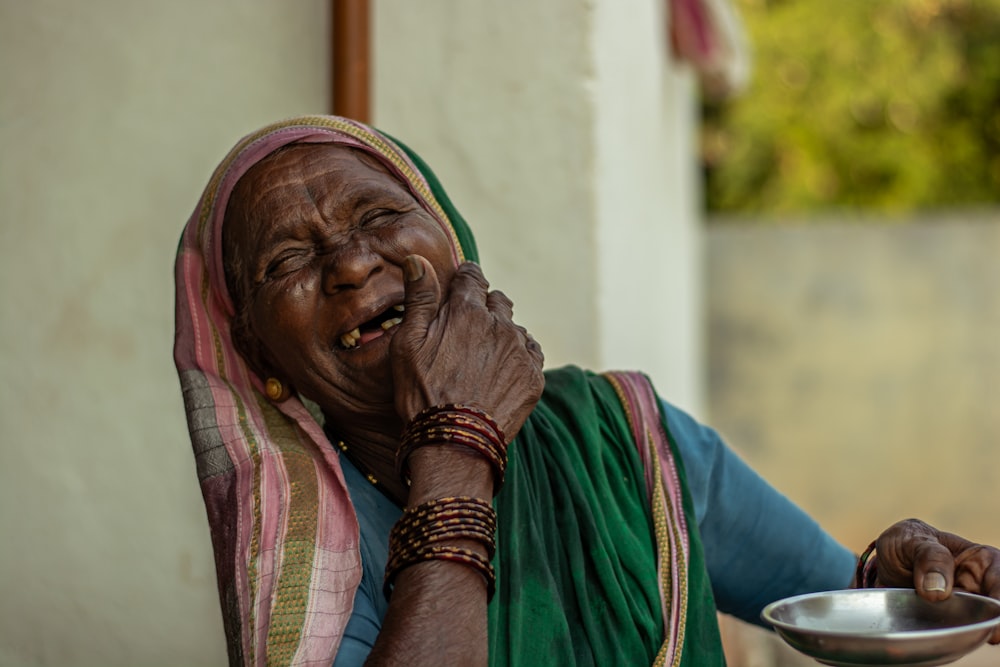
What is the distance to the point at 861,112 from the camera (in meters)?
14.4

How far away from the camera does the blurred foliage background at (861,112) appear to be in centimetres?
1391

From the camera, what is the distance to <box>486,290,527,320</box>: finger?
6.72 feet

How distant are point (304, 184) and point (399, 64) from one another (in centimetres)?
138

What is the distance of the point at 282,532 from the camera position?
6.63 feet

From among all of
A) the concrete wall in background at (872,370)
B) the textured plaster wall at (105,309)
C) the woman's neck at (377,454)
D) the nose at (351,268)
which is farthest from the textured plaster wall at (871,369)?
the nose at (351,268)

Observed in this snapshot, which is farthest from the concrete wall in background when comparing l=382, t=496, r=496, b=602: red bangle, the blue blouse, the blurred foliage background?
l=382, t=496, r=496, b=602: red bangle

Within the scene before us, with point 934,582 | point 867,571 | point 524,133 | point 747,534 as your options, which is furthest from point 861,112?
point 934,582

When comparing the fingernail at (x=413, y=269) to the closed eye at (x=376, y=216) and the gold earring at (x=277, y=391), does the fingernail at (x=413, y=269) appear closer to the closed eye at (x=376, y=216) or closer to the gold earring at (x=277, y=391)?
the closed eye at (x=376, y=216)

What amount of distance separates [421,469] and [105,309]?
7.55 feet

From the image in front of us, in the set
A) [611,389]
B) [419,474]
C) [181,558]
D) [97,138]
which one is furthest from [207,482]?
[97,138]

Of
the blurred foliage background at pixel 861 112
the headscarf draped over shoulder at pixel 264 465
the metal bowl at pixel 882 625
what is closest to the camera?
the metal bowl at pixel 882 625

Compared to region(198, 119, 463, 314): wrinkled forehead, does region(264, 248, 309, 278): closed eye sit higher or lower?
lower

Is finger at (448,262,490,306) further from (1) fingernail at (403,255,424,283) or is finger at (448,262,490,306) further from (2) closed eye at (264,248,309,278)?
(2) closed eye at (264,248,309,278)

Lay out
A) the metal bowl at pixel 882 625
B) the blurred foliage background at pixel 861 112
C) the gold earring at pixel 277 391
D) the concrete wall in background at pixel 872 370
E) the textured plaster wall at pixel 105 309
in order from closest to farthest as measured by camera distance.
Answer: the metal bowl at pixel 882 625 → the gold earring at pixel 277 391 → the textured plaster wall at pixel 105 309 → the concrete wall in background at pixel 872 370 → the blurred foliage background at pixel 861 112
